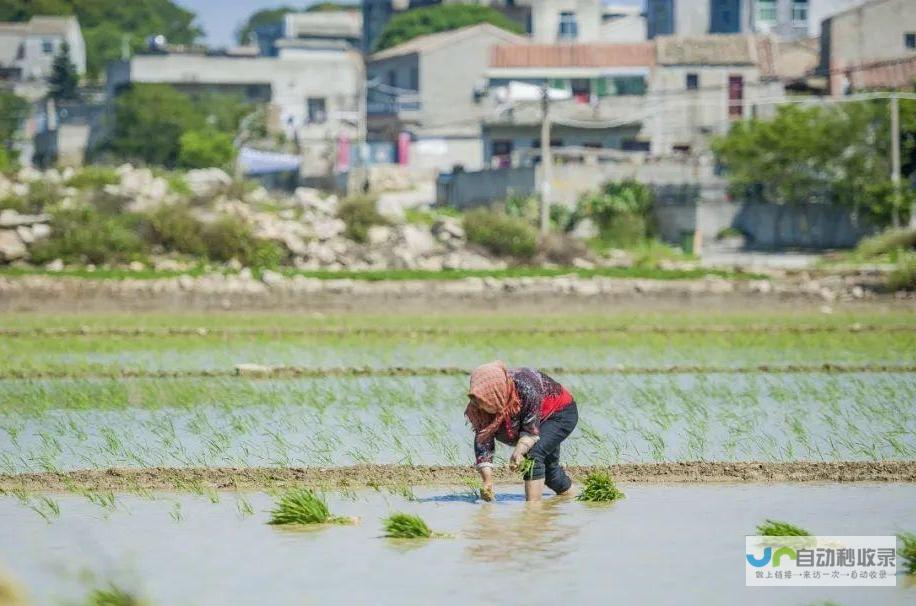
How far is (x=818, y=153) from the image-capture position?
49.1m

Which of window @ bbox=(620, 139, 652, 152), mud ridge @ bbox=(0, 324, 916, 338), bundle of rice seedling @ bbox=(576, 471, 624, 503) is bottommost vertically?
mud ridge @ bbox=(0, 324, 916, 338)

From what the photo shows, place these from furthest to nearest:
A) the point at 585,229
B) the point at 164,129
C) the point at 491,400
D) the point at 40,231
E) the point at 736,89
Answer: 1. the point at 164,129
2. the point at 736,89
3. the point at 585,229
4. the point at 40,231
5. the point at 491,400

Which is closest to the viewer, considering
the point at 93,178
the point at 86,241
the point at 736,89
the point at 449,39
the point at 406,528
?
the point at 406,528

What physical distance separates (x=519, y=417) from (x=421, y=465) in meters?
2.39

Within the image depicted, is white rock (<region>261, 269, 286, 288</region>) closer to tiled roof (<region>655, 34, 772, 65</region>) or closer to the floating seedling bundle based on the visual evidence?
the floating seedling bundle

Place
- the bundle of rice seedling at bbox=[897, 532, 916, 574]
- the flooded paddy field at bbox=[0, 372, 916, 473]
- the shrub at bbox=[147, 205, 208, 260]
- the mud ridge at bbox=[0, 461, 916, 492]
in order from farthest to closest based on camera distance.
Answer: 1. the shrub at bbox=[147, 205, 208, 260]
2. the flooded paddy field at bbox=[0, 372, 916, 473]
3. the mud ridge at bbox=[0, 461, 916, 492]
4. the bundle of rice seedling at bbox=[897, 532, 916, 574]

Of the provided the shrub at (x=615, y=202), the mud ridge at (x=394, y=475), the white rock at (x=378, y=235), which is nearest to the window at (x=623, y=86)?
the shrub at (x=615, y=202)

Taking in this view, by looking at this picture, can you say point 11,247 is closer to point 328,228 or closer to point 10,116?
point 328,228

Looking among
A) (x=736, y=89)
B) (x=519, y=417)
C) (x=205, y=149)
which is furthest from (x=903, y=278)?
(x=205, y=149)

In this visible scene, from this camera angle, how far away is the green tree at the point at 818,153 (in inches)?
1884

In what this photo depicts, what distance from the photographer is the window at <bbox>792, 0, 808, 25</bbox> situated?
7606 centimetres

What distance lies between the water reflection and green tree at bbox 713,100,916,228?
122 feet

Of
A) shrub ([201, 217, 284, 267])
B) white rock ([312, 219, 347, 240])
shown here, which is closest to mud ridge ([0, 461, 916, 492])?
shrub ([201, 217, 284, 267])

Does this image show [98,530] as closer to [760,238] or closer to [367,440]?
[367,440]
